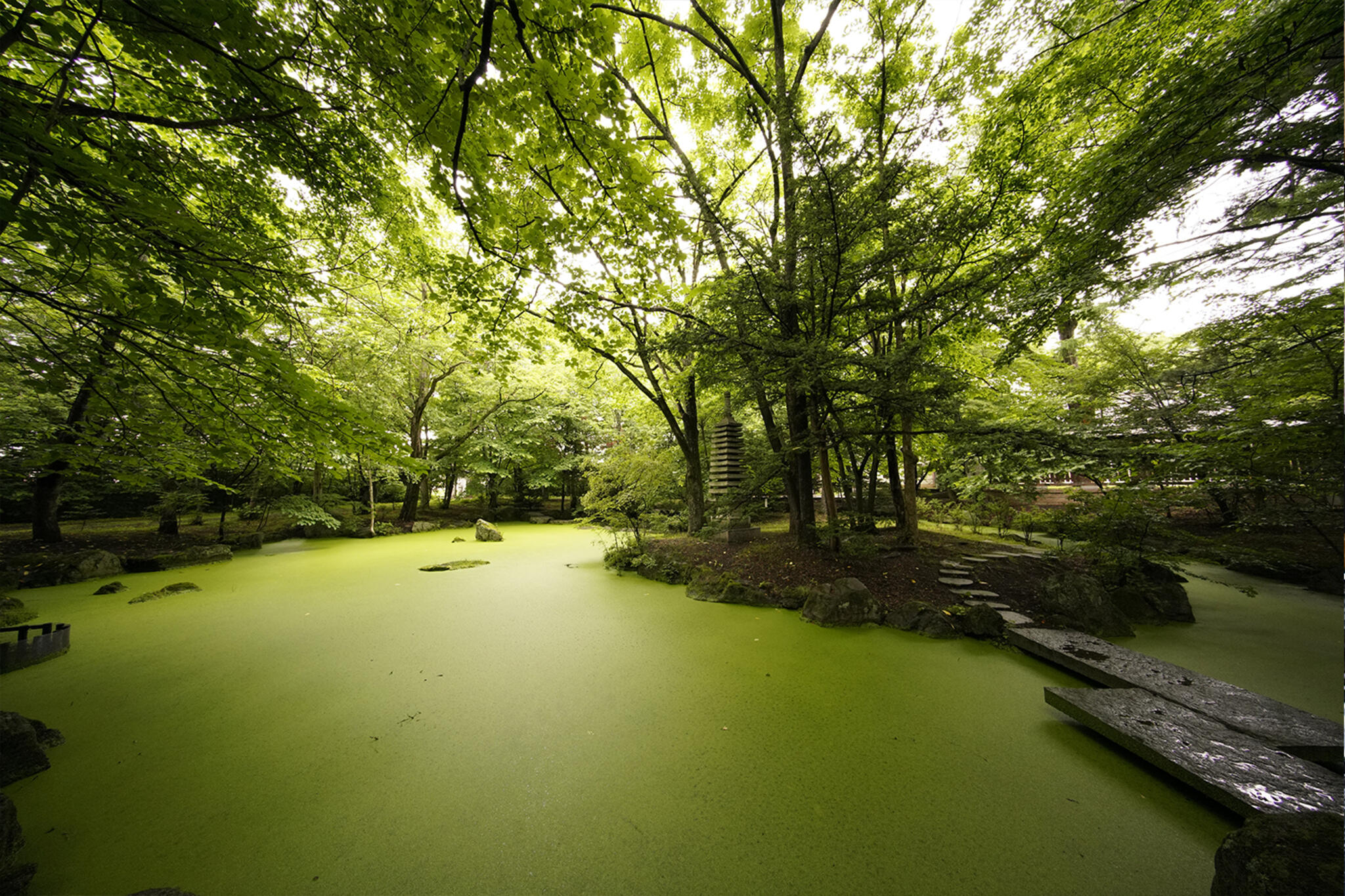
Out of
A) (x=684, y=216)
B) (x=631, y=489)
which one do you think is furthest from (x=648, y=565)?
(x=684, y=216)

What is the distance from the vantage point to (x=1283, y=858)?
2.78 ft

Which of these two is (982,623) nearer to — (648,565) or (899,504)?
(899,504)

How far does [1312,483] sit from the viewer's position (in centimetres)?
168

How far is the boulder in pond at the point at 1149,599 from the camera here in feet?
9.17

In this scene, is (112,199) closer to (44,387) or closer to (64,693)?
(44,387)

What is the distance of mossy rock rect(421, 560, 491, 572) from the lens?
183 inches

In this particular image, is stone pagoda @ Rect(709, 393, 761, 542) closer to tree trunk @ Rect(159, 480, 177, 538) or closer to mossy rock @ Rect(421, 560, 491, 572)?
mossy rock @ Rect(421, 560, 491, 572)

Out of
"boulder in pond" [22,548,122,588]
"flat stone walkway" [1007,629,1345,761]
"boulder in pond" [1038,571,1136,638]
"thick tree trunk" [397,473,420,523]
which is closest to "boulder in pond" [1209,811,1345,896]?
"flat stone walkway" [1007,629,1345,761]

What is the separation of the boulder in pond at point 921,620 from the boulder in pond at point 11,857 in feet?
12.4

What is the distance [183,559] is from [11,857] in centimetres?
562

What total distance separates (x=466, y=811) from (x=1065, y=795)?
82.8 inches

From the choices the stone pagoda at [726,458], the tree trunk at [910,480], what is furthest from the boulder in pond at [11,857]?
the tree trunk at [910,480]

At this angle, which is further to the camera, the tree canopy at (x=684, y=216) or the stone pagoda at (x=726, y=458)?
the stone pagoda at (x=726, y=458)

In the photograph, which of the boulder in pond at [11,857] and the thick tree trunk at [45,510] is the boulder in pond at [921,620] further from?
the thick tree trunk at [45,510]
